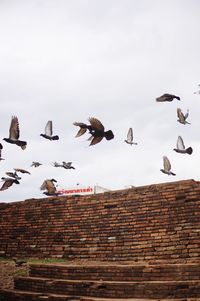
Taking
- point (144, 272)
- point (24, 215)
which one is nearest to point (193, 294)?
point (144, 272)

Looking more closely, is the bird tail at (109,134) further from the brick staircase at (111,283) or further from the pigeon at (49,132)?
the brick staircase at (111,283)

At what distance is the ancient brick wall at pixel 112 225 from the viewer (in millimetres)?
7480

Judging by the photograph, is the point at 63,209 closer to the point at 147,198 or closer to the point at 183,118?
the point at 147,198

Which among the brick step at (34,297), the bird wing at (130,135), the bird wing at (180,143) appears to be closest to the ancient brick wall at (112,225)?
the bird wing at (180,143)

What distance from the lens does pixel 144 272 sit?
616 cm

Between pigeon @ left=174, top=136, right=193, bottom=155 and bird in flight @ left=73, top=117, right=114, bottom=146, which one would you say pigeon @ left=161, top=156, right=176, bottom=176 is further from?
bird in flight @ left=73, top=117, right=114, bottom=146

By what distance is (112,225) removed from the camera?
847cm

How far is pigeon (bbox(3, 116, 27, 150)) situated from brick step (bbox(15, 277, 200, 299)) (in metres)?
2.46

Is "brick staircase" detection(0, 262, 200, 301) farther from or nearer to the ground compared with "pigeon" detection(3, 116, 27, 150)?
nearer to the ground

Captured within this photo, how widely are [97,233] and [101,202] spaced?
75 centimetres

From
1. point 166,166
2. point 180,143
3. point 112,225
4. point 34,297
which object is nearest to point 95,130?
point 180,143

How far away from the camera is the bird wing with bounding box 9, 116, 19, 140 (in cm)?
573

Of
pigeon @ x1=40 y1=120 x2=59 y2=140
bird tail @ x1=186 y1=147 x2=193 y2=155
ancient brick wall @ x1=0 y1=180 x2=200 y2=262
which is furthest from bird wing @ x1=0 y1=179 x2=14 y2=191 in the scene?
bird tail @ x1=186 y1=147 x2=193 y2=155

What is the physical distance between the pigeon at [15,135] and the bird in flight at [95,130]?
94 cm
